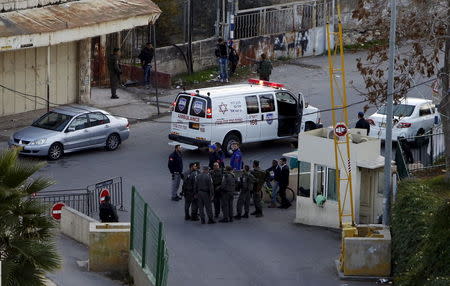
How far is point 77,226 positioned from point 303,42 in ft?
70.0

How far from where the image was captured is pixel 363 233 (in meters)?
22.8

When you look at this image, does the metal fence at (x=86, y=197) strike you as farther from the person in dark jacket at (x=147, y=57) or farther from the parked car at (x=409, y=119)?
the person in dark jacket at (x=147, y=57)

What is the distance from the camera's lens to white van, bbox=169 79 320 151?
30328mm

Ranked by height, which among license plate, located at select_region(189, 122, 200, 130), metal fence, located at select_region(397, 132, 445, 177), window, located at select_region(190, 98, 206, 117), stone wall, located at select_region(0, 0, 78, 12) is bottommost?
metal fence, located at select_region(397, 132, 445, 177)

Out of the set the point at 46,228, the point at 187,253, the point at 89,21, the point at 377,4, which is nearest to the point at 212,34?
the point at 89,21

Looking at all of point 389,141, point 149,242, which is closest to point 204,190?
point 389,141

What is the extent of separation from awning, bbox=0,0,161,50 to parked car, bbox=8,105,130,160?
2.40 meters

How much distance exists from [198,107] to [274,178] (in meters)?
4.47

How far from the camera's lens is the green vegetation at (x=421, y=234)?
18156 millimetres

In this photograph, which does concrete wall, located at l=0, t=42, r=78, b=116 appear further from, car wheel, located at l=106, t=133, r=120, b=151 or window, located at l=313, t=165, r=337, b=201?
window, located at l=313, t=165, r=337, b=201

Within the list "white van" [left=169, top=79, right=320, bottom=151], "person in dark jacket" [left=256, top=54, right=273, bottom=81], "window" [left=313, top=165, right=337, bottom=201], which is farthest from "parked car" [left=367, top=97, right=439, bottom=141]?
"window" [left=313, top=165, right=337, bottom=201]

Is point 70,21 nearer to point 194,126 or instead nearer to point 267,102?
point 194,126

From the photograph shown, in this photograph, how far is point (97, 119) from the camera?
100 feet

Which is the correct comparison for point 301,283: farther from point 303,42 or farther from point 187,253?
point 303,42
